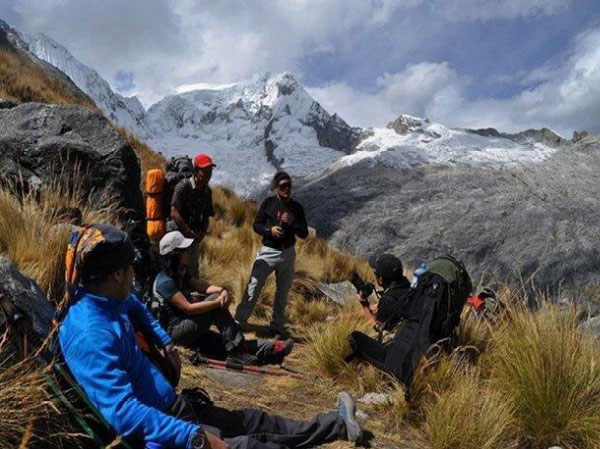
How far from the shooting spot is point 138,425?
2.27 metres

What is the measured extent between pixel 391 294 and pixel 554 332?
156 centimetres

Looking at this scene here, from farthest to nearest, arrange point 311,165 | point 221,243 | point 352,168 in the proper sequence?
point 311,165 → point 352,168 → point 221,243

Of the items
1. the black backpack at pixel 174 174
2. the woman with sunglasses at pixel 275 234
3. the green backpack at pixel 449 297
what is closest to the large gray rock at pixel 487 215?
the black backpack at pixel 174 174

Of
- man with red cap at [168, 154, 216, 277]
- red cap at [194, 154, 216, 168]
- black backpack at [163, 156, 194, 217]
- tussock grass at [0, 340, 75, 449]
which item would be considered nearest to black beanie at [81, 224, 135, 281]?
tussock grass at [0, 340, 75, 449]

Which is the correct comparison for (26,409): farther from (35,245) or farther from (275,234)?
(275,234)

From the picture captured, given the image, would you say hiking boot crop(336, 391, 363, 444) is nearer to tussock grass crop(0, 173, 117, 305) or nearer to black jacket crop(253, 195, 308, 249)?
tussock grass crop(0, 173, 117, 305)

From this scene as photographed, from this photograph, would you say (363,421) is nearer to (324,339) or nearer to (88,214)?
(324,339)

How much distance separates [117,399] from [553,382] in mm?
2785

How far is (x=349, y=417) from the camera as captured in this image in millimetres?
3613

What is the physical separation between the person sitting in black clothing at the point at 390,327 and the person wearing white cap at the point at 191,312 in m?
0.91

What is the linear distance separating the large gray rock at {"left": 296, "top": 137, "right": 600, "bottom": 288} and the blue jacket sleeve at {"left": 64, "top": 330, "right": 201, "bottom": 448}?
45.2 meters

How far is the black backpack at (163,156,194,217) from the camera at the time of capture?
21.3 feet

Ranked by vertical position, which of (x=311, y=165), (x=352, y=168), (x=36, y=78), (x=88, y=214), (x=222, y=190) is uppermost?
(x=311, y=165)

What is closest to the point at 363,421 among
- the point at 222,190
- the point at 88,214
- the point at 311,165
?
the point at 88,214
